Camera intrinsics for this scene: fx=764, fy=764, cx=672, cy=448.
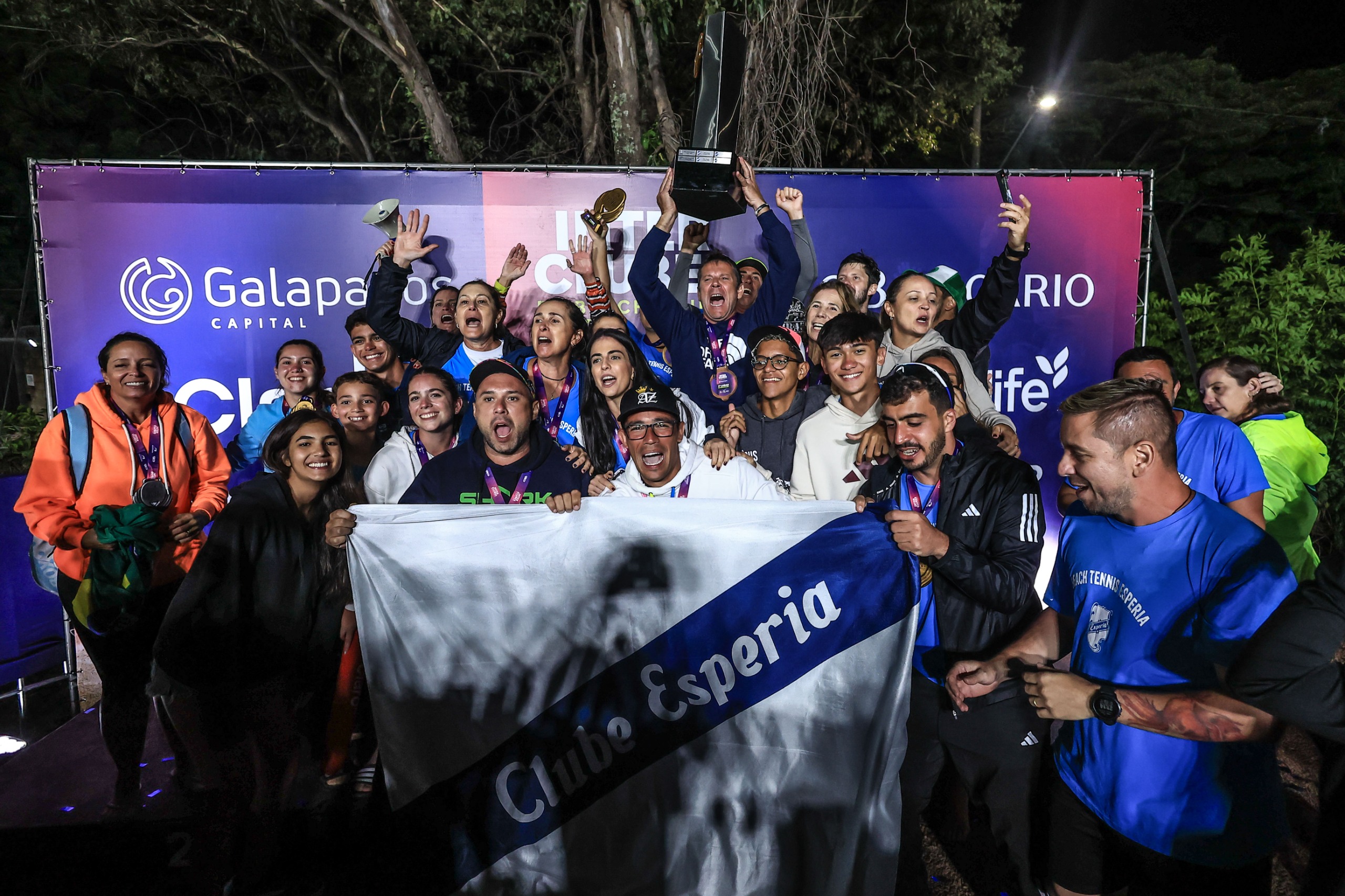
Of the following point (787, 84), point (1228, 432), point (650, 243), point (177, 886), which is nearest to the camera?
point (177, 886)

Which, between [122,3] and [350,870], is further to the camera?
[122,3]

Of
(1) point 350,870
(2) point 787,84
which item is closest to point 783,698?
(1) point 350,870

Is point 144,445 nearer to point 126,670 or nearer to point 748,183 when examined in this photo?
point 126,670

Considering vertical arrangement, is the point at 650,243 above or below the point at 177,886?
above

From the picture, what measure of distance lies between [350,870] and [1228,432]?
167 inches

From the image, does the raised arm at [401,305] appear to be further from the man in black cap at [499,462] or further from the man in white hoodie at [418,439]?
the man in black cap at [499,462]

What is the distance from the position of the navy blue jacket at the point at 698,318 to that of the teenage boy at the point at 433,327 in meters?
0.91

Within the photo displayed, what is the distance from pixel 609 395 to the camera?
4.33 m

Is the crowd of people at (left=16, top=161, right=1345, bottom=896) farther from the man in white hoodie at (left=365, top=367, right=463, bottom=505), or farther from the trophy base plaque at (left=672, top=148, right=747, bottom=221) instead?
the trophy base plaque at (left=672, top=148, right=747, bottom=221)

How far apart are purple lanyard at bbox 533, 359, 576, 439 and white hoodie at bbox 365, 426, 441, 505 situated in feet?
2.56

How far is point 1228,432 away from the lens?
3.39 metres

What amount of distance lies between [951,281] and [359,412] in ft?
12.8

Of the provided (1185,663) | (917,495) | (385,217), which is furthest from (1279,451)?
(385,217)

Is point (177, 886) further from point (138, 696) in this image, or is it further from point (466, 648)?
point (466, 648)
